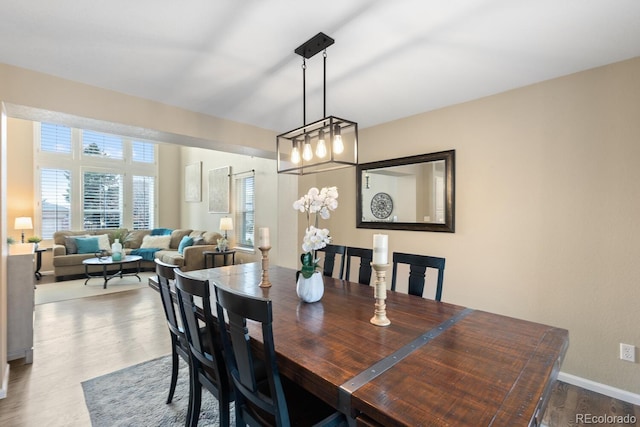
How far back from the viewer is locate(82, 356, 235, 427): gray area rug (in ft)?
6.28

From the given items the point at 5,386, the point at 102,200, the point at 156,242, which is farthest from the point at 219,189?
the point at 5,386

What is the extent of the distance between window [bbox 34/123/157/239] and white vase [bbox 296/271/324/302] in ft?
19.5

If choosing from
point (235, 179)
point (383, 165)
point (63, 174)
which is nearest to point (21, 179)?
point (63, 174)

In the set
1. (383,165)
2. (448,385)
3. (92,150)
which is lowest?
(448,385)

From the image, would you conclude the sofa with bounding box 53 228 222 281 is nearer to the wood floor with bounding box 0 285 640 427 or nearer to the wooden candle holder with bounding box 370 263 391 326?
the wood floor with bounding box 0 285 640 427

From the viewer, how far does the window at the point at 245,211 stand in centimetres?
579

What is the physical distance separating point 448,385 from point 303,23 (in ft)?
6.29

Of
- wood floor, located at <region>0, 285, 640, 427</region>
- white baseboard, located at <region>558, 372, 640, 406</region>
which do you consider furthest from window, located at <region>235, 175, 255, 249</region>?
white baseboard, located at <region>558, 372, 640, 406</region>

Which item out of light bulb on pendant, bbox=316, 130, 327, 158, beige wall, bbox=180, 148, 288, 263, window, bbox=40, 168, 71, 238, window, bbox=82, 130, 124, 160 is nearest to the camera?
light bulb on pendant, bbox=316, 130, 327, 158

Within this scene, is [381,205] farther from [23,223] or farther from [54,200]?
[54,200]

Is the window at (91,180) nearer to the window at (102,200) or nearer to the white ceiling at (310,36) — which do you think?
the window at (102,200)

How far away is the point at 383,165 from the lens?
3549 millimetres

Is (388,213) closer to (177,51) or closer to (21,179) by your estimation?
(177,51)

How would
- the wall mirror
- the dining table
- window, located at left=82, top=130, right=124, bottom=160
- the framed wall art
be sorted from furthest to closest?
window, located at left=82, top=130, right=124, bottom=160
the framed wall art
the wall mirror
the dining table
